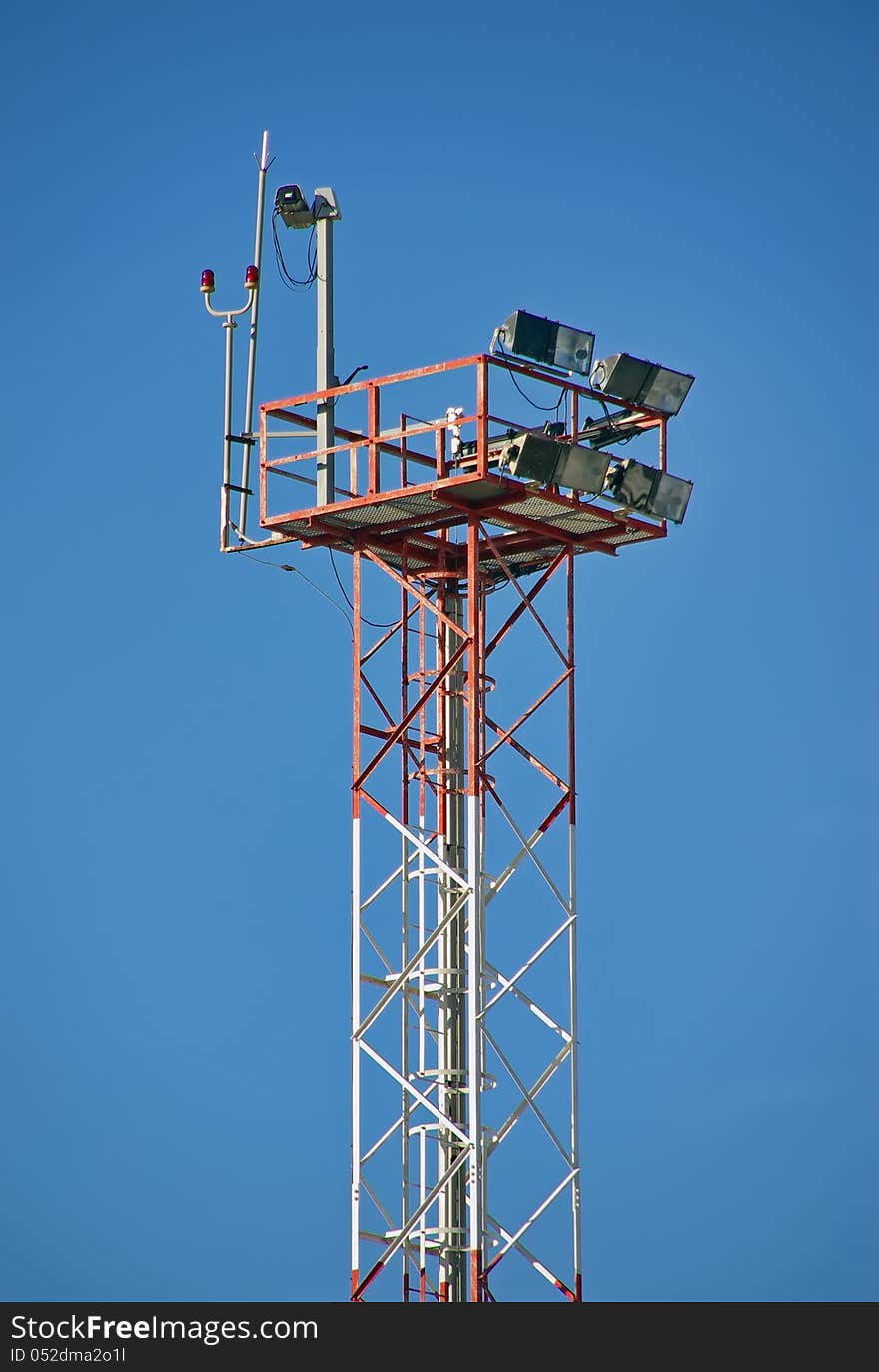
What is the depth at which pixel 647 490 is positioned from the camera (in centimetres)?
5953

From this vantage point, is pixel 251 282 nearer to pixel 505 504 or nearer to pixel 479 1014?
pixel 505 504

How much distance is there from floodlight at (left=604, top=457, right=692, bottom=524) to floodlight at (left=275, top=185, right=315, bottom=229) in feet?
22.2

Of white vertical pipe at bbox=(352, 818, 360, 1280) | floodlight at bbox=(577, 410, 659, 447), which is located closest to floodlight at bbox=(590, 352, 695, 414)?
floodlight at bbox=(577, 410, 659, 447)

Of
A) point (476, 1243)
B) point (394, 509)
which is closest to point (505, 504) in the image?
point (394, 509)

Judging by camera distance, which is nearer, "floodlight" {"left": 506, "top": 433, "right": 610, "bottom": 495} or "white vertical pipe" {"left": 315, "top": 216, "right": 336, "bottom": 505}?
"floodlight" {"left": 506, "top": 433, "right": 610, "bottom": 495}

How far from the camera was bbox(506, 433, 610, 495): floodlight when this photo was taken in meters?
57.3

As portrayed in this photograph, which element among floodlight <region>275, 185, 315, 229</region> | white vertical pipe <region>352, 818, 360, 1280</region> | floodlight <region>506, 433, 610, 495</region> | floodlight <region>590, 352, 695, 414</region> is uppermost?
floodlight <region>275, 185, 315, 229</region>

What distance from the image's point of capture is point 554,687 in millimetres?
60625

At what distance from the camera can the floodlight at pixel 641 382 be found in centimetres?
5903

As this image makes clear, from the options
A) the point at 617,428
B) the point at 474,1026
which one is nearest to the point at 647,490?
the point at 617,428

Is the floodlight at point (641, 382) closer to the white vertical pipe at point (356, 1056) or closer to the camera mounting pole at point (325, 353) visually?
the camera mounting pole at point (325, 353)

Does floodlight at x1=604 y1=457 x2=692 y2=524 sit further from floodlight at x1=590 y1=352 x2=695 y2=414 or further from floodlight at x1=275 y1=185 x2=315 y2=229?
floodlight at x1=275 y1=185 x2=315 y2=229

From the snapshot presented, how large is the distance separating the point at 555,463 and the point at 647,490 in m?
2.35
